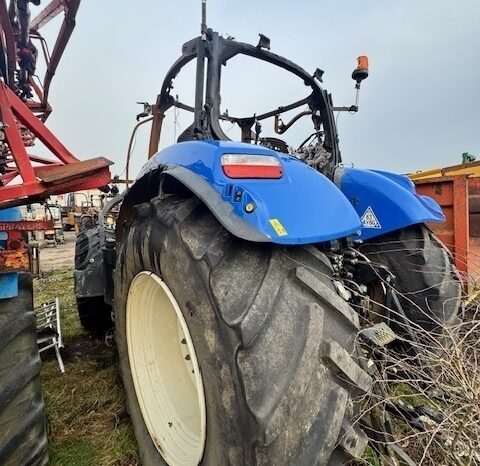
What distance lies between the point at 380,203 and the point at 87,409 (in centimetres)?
199

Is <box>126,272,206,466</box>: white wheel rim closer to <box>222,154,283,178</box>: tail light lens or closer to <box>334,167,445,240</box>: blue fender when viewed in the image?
<box>222,154,283,178</box>: tail light lens

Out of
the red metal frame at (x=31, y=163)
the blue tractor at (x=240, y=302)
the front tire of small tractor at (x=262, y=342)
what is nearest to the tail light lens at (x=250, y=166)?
the blue tractor at (x=240, y=302)

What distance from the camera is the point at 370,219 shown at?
2.00 m

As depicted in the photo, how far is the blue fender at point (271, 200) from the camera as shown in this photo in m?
1.07

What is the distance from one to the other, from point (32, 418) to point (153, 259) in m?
0.80

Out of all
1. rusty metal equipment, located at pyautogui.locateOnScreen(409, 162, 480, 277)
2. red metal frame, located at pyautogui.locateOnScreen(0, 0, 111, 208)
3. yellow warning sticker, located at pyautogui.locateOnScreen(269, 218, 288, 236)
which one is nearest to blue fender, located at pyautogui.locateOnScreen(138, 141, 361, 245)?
yellow warning sticker, located at pyautogui.locateOnScreen(269, 218, 288, 236)

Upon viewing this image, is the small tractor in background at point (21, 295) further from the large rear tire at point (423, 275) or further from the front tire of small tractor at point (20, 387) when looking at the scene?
the large rear tire at point (423, 275)

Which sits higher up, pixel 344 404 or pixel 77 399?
pixel 344 404

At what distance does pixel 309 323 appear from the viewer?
100 centimetres

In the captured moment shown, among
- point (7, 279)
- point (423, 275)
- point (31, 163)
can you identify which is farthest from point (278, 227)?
point (31, 163)

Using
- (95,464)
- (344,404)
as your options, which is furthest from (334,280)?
(95,464)

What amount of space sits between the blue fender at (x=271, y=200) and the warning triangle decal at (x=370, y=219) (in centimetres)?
78

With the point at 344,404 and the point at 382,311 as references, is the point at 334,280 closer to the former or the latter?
the point at 344,404

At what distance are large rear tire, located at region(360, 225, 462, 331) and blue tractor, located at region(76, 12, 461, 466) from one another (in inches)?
1.3
